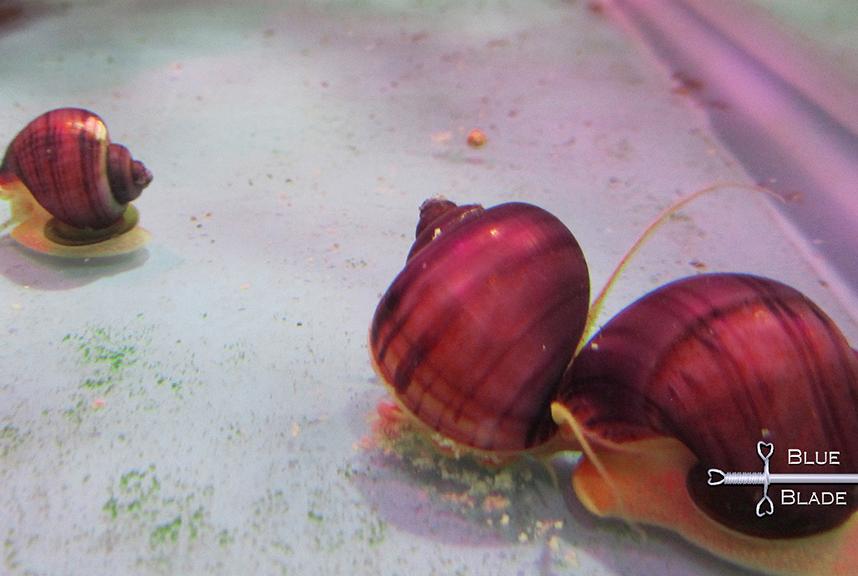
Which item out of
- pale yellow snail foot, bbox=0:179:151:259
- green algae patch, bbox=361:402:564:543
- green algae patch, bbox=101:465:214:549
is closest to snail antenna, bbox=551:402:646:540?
green algae patch, bbox=361:402:564:543

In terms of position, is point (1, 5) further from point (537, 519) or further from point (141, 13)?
point (537, 519)

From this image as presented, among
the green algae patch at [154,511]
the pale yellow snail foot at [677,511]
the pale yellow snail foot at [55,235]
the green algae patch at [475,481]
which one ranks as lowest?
the pale yellow snail foot at [55,235]

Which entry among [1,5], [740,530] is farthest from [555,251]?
[1,5]

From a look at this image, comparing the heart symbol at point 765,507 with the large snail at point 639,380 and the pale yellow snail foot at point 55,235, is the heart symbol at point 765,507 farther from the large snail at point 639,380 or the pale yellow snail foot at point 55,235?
the pale yellow snail foot at point 55,235

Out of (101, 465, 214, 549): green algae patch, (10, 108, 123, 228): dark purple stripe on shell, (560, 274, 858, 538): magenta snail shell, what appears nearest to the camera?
(560, 274, 858, 538): magenta snail shell

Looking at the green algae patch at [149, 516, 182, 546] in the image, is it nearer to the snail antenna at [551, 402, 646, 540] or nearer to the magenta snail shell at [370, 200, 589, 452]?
the magenta snail shell at [370, 200, 589, 452]

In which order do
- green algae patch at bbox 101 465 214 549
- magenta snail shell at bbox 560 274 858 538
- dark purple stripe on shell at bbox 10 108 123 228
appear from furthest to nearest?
dark purple stripe on shell at bbox 10 108 123 228 → green algae patch at bbox 101 465 214 549 → magenta snail shell at bbox 560 274 858 538

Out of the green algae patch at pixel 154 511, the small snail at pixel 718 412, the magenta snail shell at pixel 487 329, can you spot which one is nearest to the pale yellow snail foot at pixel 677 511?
the small snail at pixel 718 412

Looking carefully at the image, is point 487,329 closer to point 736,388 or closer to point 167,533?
point 736,388

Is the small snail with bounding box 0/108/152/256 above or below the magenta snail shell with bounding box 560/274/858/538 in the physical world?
below
